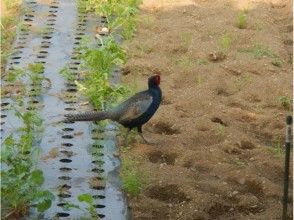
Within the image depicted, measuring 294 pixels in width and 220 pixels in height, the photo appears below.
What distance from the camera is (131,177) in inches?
168

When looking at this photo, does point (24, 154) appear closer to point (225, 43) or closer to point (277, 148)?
point (277, 148)

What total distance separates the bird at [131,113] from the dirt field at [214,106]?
18 centimetres

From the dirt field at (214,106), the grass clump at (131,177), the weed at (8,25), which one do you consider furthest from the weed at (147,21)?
the grass clump at (131,177)

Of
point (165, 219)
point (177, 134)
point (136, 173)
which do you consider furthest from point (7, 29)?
point (165, 219)

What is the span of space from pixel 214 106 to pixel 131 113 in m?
0.86

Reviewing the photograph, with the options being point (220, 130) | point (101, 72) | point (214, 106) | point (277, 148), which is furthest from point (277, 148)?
point (101, 72)

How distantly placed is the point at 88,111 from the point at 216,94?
1.01 m

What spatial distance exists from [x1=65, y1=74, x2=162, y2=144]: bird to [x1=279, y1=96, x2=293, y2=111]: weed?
1.07 meters

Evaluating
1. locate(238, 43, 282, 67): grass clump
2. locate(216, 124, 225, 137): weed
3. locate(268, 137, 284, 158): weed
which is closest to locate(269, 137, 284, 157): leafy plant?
locate(268, 137, 284, 158): weed

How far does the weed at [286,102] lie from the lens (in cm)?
540

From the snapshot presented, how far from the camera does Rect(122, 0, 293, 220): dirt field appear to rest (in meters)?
4.25

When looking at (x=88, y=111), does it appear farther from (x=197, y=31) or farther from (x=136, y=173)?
(x=197, y=31)

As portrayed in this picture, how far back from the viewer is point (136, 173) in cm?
438

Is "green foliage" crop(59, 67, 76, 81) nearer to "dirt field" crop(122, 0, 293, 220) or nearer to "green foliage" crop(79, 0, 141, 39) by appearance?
"dirt field" crop(122, 0, 293, 220)
